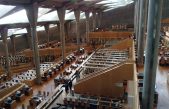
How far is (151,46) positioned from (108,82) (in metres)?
3.82

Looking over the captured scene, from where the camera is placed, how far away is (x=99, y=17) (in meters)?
41.7

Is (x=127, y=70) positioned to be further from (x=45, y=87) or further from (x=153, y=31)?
(x=45, y=87)

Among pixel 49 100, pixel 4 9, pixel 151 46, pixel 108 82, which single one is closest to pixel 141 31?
pixel 108 82

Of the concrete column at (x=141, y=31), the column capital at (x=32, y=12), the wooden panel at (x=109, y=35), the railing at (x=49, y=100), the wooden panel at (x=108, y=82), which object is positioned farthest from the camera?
the wooden panel at (x=109, y=35)

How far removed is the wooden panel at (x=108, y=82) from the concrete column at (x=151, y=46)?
2500 millimetres

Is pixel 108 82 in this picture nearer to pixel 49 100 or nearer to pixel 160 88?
pixel 49 100

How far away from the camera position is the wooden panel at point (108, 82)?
11.3 m

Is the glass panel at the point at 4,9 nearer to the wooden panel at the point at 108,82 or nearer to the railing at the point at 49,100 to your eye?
the railing at the point at 49,100

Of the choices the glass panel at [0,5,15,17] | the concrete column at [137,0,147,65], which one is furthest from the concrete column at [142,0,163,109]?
the glass panel at [0,5,15,17]

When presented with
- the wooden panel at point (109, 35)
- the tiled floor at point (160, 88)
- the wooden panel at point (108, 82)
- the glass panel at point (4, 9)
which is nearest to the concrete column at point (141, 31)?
the tiled floor at point (160, 88)

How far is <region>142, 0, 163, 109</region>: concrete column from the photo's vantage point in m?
7.85

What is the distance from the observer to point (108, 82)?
1132cm

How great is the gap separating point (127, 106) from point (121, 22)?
32.0 meters

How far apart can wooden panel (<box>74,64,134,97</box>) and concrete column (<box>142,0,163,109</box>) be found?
2.50 m
